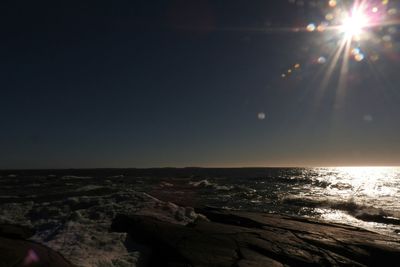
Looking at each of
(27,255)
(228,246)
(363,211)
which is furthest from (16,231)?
(363,211)

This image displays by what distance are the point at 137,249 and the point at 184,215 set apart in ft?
14.8

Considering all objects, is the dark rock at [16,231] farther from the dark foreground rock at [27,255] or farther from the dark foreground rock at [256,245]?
the dark foreground rock at [256,245]

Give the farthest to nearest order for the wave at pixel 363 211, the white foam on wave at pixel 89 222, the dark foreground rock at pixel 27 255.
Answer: the wave at pixel 363 211 → the white foam on wave at pixel 89 222 → the dark foreground rock at pixel 27 255

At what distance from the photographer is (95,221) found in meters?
10.8

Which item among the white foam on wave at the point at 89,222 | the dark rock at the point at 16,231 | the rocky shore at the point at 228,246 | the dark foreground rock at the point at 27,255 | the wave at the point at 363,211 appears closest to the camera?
the dark foreground rock at the point at 27,255

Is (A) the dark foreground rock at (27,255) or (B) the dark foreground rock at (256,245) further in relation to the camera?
(B) the dark foreground rock at (256,245)

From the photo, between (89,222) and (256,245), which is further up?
(89,222)

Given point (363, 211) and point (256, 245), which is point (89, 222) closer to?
point (256, 245)

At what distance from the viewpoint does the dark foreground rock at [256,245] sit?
737cm

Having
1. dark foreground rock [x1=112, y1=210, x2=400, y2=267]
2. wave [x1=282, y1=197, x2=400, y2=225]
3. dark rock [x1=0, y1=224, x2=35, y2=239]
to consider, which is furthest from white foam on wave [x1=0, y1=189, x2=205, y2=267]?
wave [x1=282, y1=197, x2=400, y2=225]

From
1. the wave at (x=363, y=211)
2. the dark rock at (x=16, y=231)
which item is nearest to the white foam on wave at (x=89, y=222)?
the dark rock at (x=16, y=231)

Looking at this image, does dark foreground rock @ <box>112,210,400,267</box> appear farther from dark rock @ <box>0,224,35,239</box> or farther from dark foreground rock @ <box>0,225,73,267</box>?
dark rock @ <box>0,224,35,239</box>

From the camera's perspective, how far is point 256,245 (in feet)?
28.0

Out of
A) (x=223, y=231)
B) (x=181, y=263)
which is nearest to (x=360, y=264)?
(x=223, y=231)
